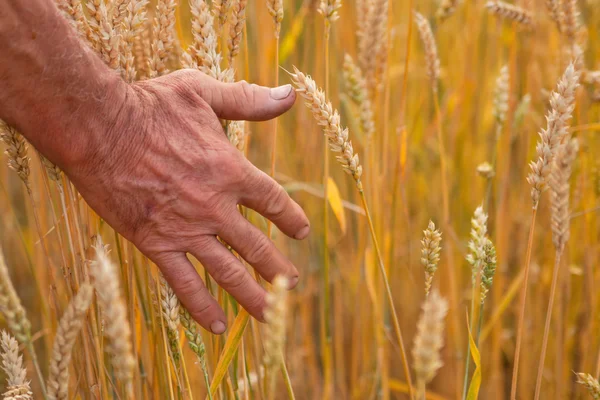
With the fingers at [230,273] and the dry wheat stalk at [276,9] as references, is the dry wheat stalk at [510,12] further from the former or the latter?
the fingers at [230,273]

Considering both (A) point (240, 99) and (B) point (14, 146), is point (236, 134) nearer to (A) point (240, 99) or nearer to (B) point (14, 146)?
(A) point (240, 99)

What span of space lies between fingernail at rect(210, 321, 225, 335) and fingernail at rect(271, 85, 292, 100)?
40 cm

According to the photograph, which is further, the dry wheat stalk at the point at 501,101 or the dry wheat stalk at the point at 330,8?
the dry wheat stalk at the point at 501,101

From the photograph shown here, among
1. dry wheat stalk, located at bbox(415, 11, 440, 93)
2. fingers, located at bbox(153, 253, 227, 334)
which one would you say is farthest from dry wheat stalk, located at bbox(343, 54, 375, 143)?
fingers, located at bbox(153, 253, 227, 334)

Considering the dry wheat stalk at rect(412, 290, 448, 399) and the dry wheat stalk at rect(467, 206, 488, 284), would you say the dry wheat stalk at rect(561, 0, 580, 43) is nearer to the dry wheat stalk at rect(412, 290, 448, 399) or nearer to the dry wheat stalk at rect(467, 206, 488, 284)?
the dry wheat stalk at rect(467, 206, 488, 284)

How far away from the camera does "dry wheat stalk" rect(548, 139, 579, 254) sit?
892mm

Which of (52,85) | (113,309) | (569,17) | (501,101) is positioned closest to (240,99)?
(52,85)

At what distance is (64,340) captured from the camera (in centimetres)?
63

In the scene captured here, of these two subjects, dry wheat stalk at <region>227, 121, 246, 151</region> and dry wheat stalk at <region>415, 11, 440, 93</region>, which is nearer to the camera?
dry wheat stalk at <region>227, 121, 246, 151</region>

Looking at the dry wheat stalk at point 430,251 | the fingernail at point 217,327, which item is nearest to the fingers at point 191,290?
the fingernail at point 217,327

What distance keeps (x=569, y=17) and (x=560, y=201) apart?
19.8 inches

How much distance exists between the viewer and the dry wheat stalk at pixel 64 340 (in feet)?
1.99

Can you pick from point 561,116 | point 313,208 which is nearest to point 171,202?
point 561,116

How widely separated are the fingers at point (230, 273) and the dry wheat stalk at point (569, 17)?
33.7 inches
